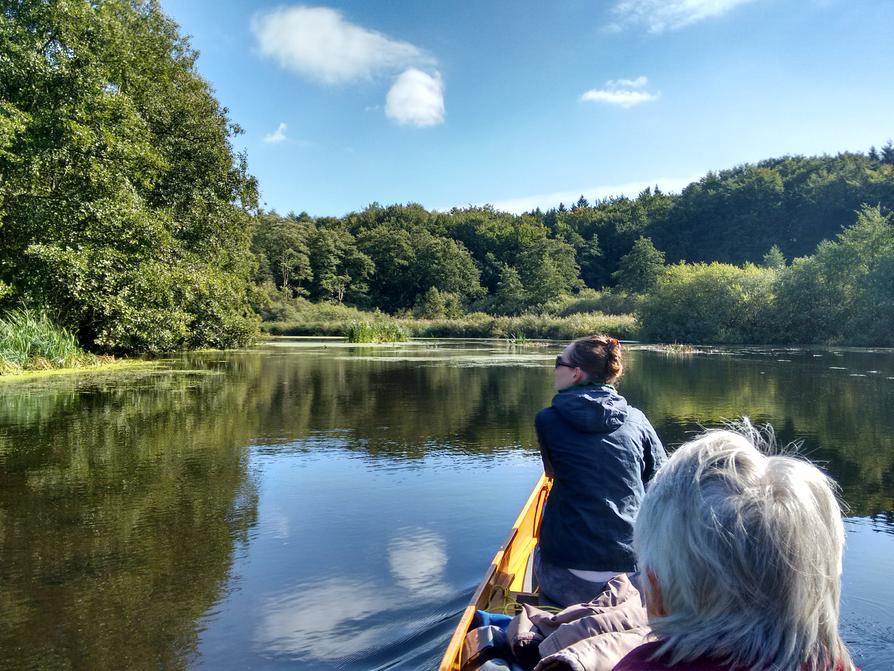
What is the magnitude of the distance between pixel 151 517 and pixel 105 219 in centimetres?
1502

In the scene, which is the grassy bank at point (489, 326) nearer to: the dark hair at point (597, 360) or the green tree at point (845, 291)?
the green tree at point (845, 291)

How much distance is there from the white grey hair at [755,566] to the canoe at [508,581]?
1492 mm

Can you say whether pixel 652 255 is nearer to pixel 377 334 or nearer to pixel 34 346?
pixel 377 334

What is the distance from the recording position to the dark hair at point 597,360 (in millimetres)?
3344

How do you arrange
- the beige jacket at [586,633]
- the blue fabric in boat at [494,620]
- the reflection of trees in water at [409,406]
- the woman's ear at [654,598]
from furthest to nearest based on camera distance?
1. the reflection of trees in water at [409,406]
2. the blue fabric in boat at [494,620]
3. the beige jacket at [586,633]
4. the woman's ear at [654,598]

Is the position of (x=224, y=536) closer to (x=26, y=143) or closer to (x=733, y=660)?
(x=733, y=660)

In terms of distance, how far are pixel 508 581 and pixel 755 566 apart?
2.69 meters

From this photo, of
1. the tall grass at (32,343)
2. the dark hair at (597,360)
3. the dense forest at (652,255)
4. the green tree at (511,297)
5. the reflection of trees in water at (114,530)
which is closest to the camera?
the dark hair at (597,360)

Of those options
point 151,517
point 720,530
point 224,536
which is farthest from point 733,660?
point 151,517

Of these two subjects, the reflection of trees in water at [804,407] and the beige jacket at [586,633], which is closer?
the beige jacket at [586,633]

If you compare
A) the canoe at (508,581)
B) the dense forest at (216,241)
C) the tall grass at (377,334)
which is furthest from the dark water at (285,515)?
the tall grass at (377,334)

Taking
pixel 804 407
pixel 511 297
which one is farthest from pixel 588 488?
pixel 511 297

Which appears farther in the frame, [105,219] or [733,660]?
[105,219]

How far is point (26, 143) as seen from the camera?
17312 millimetres
